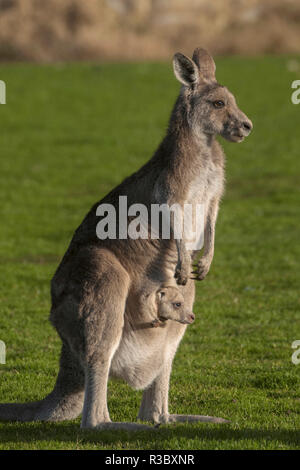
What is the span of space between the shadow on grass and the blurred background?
26298mm

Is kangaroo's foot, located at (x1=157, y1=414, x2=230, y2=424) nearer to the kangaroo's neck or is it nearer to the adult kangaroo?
the adult kangaroo

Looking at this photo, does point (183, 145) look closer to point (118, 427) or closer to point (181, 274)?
point (181, 274)

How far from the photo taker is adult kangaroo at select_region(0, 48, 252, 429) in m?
5.29

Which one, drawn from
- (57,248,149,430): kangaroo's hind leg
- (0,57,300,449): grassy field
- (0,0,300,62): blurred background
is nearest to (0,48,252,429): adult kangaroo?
(57,248,149,430): kangaroo's hind leg

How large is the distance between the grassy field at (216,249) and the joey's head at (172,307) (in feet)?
2.28

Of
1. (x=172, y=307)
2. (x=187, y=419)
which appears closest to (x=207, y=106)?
(x=172, y=307)

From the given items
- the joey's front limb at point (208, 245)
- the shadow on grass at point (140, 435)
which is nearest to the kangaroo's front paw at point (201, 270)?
the joey's front limb at point (208, 245)

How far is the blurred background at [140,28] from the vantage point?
102ft

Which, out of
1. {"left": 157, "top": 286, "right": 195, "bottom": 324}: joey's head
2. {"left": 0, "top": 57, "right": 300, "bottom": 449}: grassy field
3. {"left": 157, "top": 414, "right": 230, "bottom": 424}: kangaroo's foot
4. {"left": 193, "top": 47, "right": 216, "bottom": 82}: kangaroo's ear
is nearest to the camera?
{"left": 157, "top": 286, "right": 195, "bottom": 324}: joey's head

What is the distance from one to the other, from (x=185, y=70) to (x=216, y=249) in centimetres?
742

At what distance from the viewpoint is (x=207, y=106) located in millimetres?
5777

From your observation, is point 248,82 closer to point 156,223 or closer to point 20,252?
point 20,252

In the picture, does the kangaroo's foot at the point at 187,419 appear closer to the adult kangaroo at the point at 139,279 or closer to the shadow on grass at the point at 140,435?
the adult kangaroo at the point at 139,279

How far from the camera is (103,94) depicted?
85.8ft
